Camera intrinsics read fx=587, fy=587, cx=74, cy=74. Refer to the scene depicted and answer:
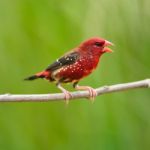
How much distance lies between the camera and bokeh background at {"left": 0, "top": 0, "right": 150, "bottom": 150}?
206 centimetres

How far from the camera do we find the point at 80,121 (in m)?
2.27

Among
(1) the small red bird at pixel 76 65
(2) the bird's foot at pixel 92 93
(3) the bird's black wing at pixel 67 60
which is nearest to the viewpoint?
(2) the bird's foot at pixel 92 93

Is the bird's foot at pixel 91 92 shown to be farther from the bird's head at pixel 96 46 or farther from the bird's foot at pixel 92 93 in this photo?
the bird's head at pixel 96 46

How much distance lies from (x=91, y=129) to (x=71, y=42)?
46 cm

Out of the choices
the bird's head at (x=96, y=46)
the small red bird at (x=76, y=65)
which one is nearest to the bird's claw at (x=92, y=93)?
the small red bird at (x=76, y=65)

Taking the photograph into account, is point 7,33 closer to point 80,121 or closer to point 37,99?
point 37,99

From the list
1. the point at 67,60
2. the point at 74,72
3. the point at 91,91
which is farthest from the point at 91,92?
the point at 67,60

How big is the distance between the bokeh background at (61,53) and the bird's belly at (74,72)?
41 millimetres

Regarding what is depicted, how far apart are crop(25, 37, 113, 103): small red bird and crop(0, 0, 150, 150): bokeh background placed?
46mm

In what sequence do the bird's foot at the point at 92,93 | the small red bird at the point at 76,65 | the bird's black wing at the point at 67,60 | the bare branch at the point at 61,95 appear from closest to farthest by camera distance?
1. the bare branch at the point at 61,95
2. the bird's foot at the point at 92,93
3. the small red bird at the point at 76,65
4. the bird's black wing at the point at 67,60

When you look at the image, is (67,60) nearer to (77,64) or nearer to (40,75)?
(77,64)

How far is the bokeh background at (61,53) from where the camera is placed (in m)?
2.06

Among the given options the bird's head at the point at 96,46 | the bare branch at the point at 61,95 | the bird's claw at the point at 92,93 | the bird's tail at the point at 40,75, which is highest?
the bird's head at the point at 96,46

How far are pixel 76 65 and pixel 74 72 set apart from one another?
0.05m
